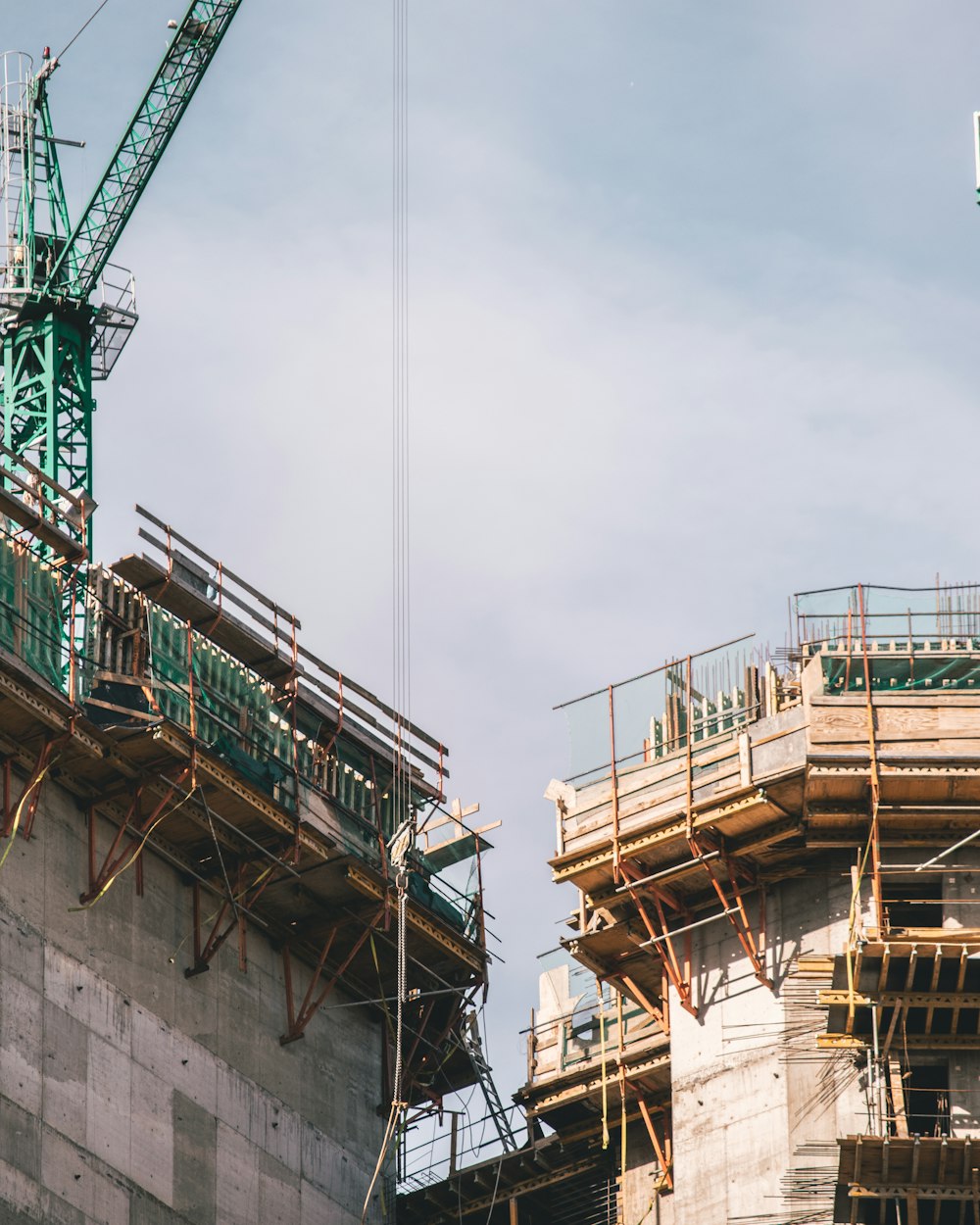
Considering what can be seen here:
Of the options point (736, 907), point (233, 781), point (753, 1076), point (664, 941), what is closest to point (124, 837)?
point (233, 781)

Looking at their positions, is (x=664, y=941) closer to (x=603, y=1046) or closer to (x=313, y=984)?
(x=603, y=1046)

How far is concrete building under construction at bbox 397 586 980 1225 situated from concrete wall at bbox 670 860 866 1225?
0.15 feet

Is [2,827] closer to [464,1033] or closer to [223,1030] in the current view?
[223,1030]

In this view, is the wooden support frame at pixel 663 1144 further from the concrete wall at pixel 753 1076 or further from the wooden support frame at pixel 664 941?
the wooden support frame at pixel 664 941

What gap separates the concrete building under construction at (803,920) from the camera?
193ft

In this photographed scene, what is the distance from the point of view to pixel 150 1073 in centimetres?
6366

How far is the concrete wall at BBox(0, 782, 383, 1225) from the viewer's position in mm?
60219

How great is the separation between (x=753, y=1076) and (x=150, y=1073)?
1260cm

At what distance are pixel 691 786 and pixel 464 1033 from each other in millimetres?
14623

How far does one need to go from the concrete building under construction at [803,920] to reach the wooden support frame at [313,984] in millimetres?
6688

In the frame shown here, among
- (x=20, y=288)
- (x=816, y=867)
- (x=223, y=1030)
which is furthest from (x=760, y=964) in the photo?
(x=20, y=288)

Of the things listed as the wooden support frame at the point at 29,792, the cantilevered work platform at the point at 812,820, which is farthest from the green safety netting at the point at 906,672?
the wooden support frame at the point at 29,792

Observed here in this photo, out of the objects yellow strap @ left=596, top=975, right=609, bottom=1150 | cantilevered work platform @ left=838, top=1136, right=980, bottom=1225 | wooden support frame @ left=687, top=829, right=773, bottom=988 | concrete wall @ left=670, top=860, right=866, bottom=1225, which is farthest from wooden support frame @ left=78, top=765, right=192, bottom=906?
cantilevered work platform @ left=838, top=1136, right=980, bottom=1225

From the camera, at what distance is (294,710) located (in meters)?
71.8
